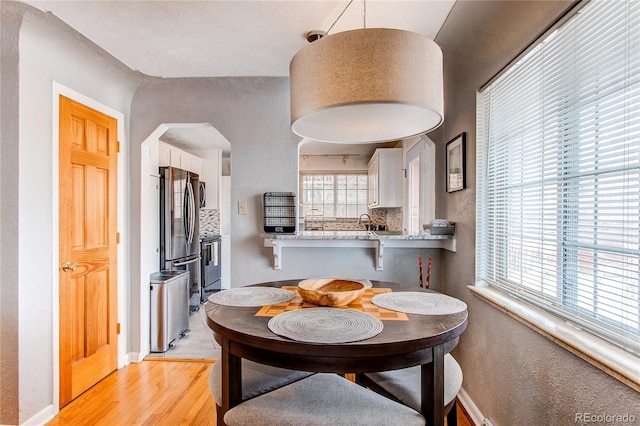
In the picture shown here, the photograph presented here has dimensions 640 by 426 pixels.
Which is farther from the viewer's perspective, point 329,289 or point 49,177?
point 49,177

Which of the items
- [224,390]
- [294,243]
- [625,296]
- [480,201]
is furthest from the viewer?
[294,243]

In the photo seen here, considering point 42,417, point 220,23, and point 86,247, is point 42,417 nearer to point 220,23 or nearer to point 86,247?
point 86,247

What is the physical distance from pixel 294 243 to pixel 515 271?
1.57 m

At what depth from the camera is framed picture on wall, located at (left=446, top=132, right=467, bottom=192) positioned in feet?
7.09

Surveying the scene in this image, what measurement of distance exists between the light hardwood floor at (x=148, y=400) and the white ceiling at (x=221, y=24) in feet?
7.67

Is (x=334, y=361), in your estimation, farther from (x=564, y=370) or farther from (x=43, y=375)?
(x=43, y=375)

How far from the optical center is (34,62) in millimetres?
2021

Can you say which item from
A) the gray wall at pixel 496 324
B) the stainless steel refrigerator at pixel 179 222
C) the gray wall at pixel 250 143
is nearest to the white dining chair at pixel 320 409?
the gray wall at pixel 496 324

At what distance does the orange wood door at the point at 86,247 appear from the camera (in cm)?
224

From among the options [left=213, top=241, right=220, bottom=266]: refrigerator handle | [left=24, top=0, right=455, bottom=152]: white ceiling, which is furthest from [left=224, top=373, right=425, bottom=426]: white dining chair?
[left=213, top=241, right=220, bottom=266]: refrigerator handle

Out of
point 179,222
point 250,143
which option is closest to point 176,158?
point 179,222

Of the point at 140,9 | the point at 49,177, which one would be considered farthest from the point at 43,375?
the point at 140,9

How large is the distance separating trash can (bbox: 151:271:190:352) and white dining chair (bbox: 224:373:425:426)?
2078 millimetres

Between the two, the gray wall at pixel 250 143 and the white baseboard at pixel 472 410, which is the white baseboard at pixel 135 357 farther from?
the white baseboard at pixel 472 410
